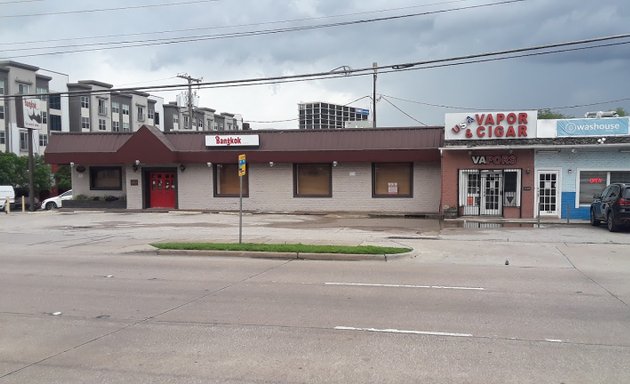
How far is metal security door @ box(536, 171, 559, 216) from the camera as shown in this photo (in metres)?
25.0

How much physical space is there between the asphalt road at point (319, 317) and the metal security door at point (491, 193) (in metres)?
9.73

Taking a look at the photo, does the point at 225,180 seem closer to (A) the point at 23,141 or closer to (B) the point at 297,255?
(B) the point at 297,255

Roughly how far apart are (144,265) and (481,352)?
935 centimetres

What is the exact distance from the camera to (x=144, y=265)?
13.3 metres

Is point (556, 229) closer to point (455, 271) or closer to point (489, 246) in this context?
point (489, 246)

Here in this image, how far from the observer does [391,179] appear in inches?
1162

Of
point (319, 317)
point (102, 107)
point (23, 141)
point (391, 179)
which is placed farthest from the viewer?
point (102, 107)

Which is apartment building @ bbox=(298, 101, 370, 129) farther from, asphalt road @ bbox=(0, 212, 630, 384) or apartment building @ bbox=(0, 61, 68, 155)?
asphalt road @ bbox=(0, 212, 630, 384)

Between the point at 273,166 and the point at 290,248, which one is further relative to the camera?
the point at 273,166

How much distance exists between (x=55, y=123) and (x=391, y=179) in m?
57.3

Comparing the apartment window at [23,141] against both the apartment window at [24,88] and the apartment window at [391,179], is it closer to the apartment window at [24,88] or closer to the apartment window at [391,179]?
the apartment window at [24,88]

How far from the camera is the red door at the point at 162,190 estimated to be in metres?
32.3

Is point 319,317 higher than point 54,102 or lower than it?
lower

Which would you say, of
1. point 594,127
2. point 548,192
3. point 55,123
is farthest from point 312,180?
point 55,123
